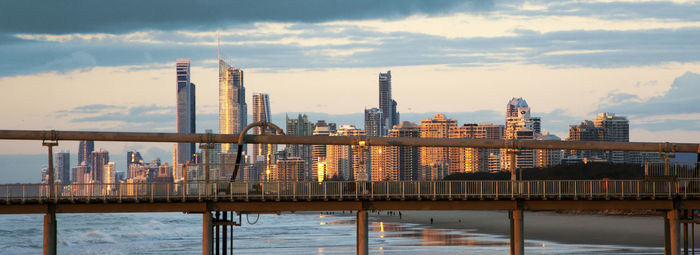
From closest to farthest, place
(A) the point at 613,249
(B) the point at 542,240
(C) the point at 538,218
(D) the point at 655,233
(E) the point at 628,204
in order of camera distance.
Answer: (E) the point at 628,204
(A) the point at 613,249
(B) the point at 542,240
(D) the point at 655,233
(C) the point at 538,218

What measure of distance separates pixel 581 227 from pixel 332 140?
8625 centimetres

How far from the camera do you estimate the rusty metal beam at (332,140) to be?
56875 millimetres

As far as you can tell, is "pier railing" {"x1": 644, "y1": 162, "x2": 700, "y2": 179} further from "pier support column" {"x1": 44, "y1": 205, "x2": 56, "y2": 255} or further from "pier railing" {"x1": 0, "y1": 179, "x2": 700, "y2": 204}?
"pier support column" {"x1": 44, "y1": 205, "x2": 56, "y2": 255}

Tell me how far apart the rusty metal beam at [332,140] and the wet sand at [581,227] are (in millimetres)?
41958

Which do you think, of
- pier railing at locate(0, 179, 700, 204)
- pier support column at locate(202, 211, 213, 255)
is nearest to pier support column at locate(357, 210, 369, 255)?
pier railing at locate(0, 179, 700, 204)

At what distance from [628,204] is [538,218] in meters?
111

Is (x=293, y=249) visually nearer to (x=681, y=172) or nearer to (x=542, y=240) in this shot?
(x=542, y=240)

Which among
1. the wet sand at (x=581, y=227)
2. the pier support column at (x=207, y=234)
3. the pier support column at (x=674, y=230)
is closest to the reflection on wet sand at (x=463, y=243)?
the wet sand at (x=581, y=227)

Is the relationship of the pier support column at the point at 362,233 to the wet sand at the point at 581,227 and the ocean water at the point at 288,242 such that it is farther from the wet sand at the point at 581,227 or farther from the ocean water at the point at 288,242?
the wet sand at the point at 581,227

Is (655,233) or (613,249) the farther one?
(655,233)

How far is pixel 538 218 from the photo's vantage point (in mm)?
166875

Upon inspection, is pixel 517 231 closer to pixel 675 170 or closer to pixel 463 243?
pixel 675 170

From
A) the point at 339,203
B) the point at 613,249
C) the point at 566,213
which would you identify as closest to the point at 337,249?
the point at 613,249

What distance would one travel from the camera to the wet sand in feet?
358
